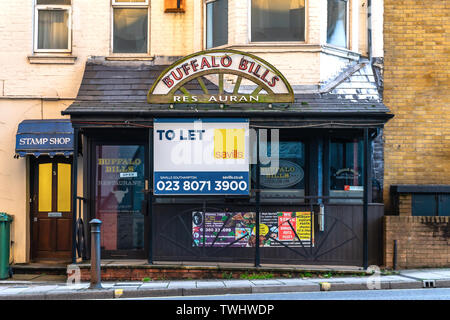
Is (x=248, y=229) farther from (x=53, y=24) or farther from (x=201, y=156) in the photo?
(x=53, y=24)

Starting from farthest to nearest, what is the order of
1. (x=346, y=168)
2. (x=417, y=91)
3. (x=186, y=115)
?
1. (x=417, y=91)
2. (x=346, y=168)
3. (x=186, y=115)

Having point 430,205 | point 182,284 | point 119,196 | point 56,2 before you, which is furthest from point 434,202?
point 56,2

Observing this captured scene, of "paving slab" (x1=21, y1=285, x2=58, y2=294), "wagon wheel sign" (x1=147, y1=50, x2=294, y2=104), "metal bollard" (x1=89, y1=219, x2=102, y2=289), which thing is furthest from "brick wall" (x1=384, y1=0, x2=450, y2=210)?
"paving slab" (x1=21, y1=285, x2=58, y2=294)

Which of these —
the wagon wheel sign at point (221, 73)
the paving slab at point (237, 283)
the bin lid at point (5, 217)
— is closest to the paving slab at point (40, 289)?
the bin lid at point (5, 217)

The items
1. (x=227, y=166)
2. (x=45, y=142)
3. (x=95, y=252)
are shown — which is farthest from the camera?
(x=45, y=142)

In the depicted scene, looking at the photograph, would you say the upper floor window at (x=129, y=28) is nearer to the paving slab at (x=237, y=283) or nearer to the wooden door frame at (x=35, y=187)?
the wooden door frame at (x=35, y=187)

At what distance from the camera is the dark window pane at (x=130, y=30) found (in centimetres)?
1249

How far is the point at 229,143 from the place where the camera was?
10.8 m

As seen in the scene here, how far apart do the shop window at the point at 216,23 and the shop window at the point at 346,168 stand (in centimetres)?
337

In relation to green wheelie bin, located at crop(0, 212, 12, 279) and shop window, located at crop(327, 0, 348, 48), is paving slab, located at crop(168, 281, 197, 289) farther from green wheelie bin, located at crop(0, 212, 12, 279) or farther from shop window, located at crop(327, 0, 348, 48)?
shop window, located at crop(327, 0, 348, 48)

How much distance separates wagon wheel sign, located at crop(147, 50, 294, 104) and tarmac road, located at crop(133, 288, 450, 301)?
11.9 ft

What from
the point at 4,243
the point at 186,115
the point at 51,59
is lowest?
the point at 4,243

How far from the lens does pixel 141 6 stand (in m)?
12.5

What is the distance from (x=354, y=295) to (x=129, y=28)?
7619mm
